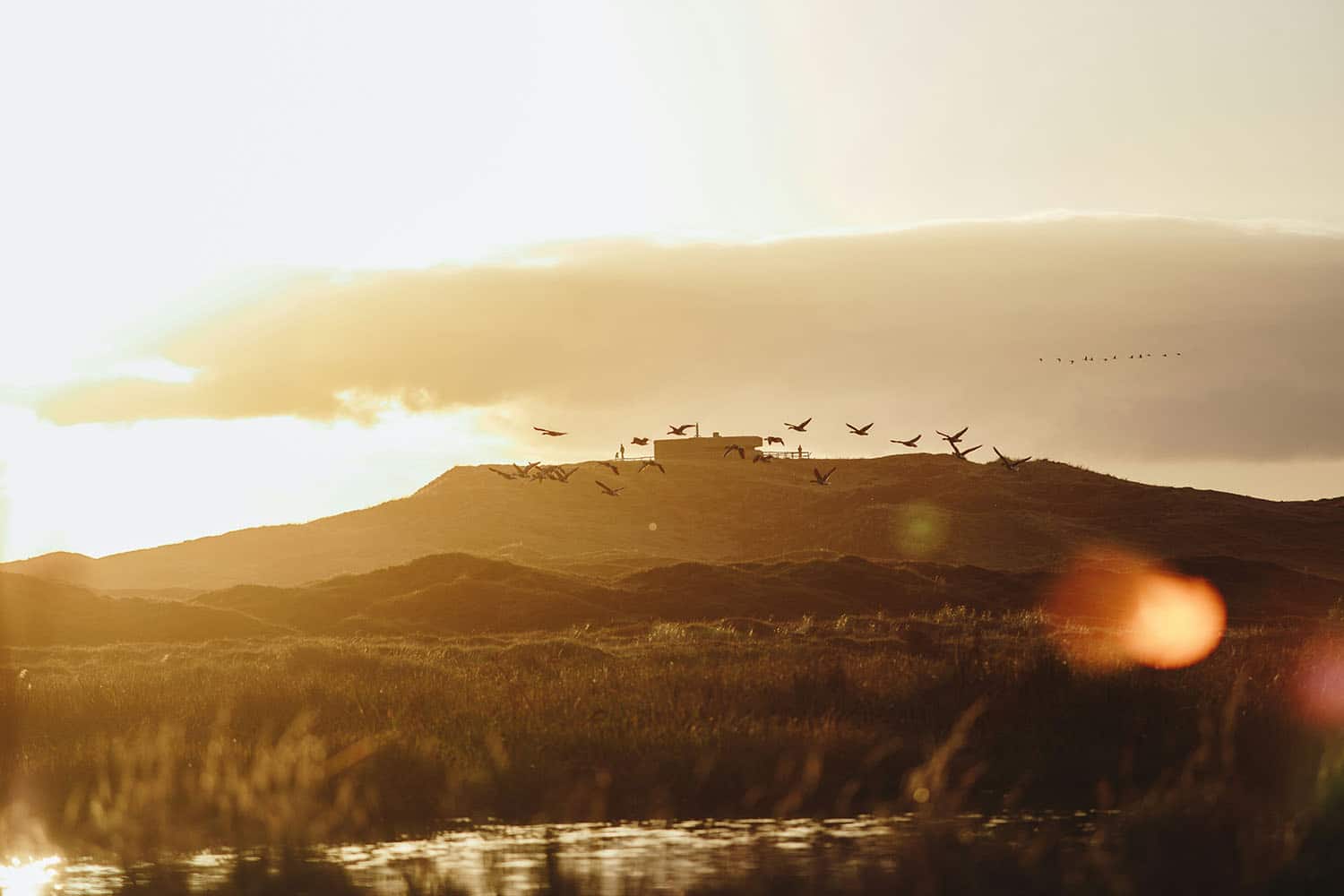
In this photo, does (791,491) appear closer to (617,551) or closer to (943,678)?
(617,551)

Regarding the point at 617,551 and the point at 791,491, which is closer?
the point at 617,551

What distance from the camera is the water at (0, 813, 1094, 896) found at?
17.1 m

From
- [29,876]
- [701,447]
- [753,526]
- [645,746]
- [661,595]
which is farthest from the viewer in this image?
[701,447]

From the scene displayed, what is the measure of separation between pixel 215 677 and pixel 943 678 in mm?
17265

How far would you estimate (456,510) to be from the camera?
12950 centimetres

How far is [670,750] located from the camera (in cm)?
2264

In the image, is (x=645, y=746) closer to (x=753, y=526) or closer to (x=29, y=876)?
(x=29, y=876)

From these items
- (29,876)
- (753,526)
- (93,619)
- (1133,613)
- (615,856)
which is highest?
(753,526)

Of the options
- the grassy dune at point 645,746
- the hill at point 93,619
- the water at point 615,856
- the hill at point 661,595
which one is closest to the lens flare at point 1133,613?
the hill at point 661,595

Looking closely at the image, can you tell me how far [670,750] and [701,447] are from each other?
127100 millimetres

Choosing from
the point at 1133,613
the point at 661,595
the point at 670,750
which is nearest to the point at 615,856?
the point at 670,750

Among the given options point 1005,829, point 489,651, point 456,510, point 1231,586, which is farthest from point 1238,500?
point 1005,829

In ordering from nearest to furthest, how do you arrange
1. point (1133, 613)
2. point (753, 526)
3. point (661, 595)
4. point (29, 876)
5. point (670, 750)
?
point (29, 876) < point (670, 750) < point (1133, 613) < point (661, 595) < point (753, 526)

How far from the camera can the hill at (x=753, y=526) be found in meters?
106
